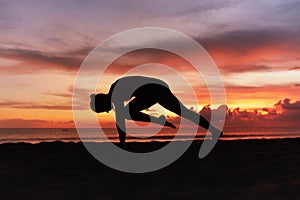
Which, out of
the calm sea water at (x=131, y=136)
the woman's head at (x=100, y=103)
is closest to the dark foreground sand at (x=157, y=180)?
the woman's head at (x=100, y=103)

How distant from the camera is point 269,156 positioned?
25.6 feet

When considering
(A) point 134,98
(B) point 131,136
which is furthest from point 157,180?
(B) point 131,136

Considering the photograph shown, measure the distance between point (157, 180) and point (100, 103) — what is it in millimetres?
3958

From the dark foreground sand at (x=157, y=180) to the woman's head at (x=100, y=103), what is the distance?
1978 mm

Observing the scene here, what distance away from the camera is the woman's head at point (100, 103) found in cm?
884

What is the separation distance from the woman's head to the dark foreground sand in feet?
6.49

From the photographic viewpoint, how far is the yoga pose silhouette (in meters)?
8.66

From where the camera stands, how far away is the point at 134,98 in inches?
347

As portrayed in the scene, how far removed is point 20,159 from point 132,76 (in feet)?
10.1

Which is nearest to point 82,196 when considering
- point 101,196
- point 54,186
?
point 101,196

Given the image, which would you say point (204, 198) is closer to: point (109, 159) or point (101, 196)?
point (101, 196)

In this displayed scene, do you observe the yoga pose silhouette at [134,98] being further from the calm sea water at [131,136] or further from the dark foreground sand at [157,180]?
the calm sea water at [131,136]

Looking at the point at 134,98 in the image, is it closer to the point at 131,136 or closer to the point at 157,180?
the point at 157,180

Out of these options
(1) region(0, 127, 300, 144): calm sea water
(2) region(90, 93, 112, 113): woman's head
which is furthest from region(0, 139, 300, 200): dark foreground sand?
(1) region(0, 127, 300, 144): calm sea water
